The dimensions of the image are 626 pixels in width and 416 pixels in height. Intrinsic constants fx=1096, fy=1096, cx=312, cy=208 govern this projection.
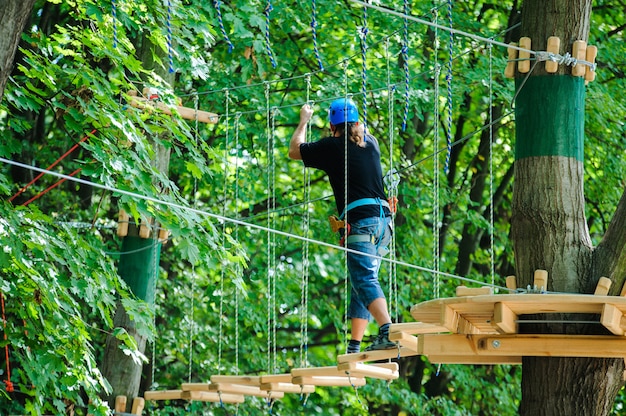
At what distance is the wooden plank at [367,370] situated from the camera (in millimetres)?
4895

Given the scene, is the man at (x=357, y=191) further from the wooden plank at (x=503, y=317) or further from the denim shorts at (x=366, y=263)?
the wooden plank at (x=503, y=317)

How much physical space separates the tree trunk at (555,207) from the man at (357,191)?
75 centimetres

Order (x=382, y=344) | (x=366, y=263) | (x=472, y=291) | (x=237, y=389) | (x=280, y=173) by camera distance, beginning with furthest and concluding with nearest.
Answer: (x=280, y=173) → (x=237, y=389) → (x=366, y=263) → (x=382, y=344) → (x=472, y=291)

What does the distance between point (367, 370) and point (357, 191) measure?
2.86ft

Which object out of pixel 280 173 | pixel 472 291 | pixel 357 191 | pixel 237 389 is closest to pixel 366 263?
pixel 357 191

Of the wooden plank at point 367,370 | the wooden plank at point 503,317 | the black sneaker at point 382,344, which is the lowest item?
the wooden plank at point 367,370

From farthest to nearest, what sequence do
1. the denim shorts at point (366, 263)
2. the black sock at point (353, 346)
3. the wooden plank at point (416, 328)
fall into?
1. the black sock at point (353, 346)
2. the denim shorts at point (366, 263)
3. the wooden plank at point (416, 328)

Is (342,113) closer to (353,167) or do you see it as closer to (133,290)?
(353,167)

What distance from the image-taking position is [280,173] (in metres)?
10.6

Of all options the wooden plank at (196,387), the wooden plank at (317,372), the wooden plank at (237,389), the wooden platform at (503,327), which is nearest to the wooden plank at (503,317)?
the wooden platform at (503,327)

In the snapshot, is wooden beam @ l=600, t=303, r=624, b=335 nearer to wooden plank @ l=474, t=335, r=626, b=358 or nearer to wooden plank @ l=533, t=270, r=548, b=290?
wooden plank @ l=474, t=335, r=626, b=358

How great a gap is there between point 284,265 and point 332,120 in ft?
16.6

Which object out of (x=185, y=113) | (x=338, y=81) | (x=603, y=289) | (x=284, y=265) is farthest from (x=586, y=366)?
(x=284, y=265)

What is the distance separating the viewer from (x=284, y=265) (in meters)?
10.2
